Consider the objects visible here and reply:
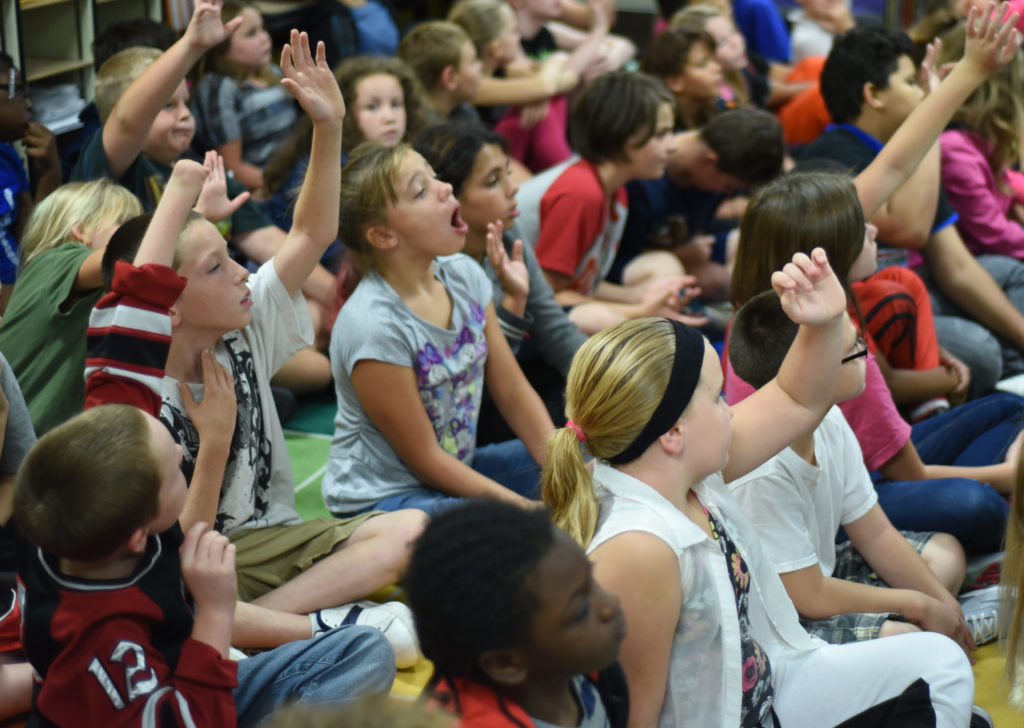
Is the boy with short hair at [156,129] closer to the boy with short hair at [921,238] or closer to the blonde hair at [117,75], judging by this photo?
the blonde hair at [117,75]

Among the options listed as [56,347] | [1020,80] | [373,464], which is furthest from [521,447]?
[1020,80]

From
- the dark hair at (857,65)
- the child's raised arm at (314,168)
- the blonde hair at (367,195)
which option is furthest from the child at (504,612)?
the dark hair at (857,65)

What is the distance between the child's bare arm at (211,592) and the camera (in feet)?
4.20

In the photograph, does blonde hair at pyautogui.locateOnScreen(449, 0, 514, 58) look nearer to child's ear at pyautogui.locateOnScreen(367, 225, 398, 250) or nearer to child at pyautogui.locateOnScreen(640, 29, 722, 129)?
child at pyautogui.locateOnScreen(640, 29, 722, 129)

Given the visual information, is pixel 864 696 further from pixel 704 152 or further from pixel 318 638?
pixel 704 152

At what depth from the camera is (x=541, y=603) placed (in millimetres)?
1073

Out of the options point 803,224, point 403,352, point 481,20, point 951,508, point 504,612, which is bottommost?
point 951,508

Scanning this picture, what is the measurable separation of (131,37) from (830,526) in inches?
87.9

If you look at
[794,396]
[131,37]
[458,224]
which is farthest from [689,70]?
[794,396]

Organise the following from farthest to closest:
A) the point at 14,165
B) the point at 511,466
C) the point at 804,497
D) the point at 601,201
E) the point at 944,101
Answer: the point at 601,201, the point at 14,165, the point at 511,466, the point at 944,101, the point at 804,497

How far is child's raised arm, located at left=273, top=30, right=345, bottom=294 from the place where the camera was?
5.82ft

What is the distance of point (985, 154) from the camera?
324 centimetres

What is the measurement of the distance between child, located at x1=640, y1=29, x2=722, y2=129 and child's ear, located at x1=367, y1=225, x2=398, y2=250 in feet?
6.44

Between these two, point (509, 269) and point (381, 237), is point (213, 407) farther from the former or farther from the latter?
point (509, 269)
